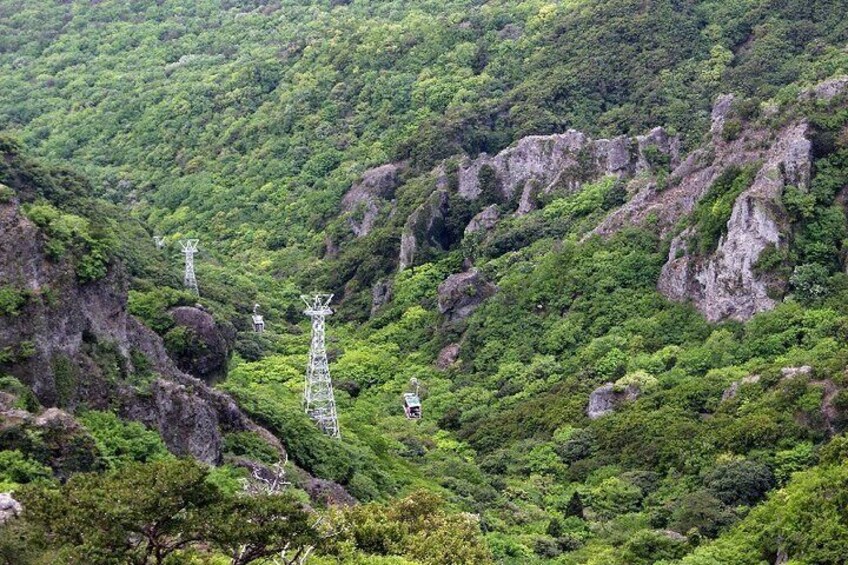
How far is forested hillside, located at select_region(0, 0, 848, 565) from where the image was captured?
41.2 metres

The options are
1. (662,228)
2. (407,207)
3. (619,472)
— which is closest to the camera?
(619,472)

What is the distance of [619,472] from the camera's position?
61.1 meters

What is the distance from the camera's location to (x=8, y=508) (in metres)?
31.1

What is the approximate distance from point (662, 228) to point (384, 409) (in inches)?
686

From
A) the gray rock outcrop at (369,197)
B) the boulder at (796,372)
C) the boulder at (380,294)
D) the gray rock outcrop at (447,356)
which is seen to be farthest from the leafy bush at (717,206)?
the gray rock outcrop at (369,197)

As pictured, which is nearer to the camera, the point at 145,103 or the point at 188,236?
the point at 188,236

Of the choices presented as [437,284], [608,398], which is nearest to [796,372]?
[608,398]

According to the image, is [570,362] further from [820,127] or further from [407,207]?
[407,207]

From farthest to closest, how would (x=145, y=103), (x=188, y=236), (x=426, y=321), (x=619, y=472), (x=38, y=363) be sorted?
(x=145, y=103), (x=188, y=236), (x=426, y=321), (x=619, y=472), (x=38, y=363)

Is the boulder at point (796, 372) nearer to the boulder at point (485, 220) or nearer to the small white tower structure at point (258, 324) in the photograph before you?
the small white tower structure at point (258, 324)

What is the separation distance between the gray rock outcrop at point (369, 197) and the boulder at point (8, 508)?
7064 centimetres

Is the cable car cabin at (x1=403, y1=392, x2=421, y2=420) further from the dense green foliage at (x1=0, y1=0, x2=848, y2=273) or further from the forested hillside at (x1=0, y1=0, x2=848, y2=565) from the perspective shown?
the dense green foliage at (x1=0, y1=0, x2=848, y2=273)

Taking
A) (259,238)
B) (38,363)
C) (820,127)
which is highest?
(38,363)

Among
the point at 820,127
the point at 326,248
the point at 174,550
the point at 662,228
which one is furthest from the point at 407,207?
the point at 174,550
